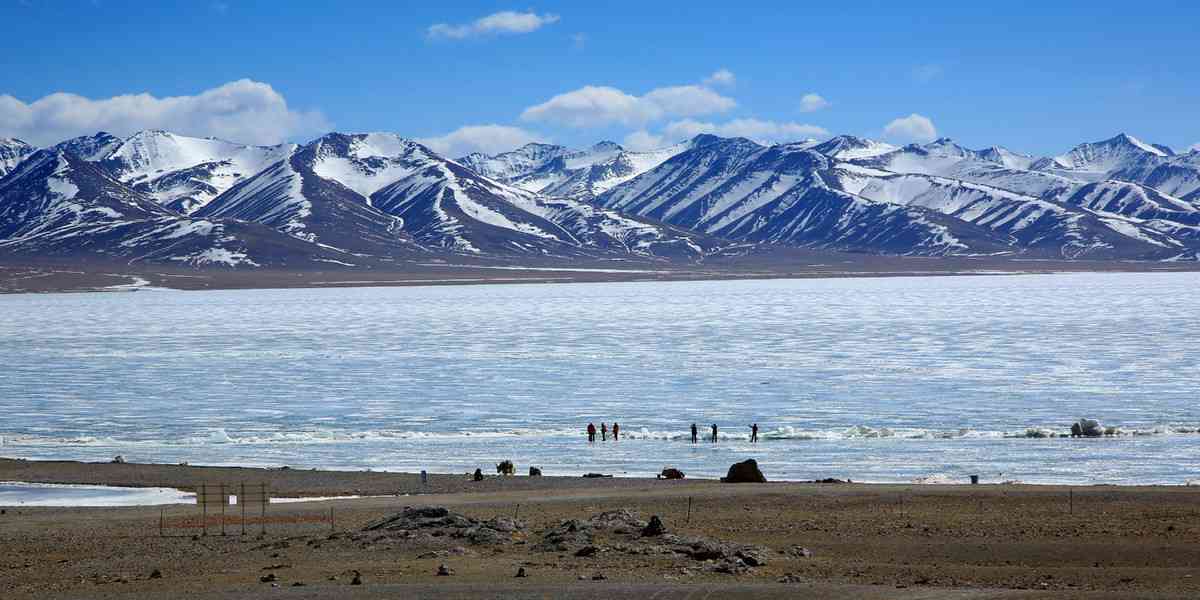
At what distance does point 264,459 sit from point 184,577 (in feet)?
82.0

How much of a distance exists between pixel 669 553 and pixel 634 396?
137ft

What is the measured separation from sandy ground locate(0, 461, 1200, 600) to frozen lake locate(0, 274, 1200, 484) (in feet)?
28.1

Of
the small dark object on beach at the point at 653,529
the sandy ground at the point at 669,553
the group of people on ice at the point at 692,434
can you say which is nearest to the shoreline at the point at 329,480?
the sandy ground at the point at 669,553

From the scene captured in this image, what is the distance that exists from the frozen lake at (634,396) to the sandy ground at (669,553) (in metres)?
8.56

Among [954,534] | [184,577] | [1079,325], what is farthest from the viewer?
[1079,325]

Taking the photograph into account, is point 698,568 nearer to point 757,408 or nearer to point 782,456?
point 782,456

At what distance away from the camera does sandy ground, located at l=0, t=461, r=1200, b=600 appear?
2575 centimetres

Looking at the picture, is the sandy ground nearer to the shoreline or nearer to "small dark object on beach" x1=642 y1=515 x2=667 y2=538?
"small dark object on beach" x1=642 y1=515 x2=667 y2=538

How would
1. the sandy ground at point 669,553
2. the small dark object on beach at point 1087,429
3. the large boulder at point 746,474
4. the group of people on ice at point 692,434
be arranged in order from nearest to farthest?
1. the sandy ground at point 669,553
2. the large boulder at point 746,474
3. the small dark object on beach at point 1087,429
4. the group of people on ice at point 692,434

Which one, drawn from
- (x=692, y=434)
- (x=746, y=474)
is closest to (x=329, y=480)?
(x=746, y=474)

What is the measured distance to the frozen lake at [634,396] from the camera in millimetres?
52094

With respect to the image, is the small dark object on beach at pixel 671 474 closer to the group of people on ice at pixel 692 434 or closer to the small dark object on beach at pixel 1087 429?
the group of people on ice at pixel 692 434

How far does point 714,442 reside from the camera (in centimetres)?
5572

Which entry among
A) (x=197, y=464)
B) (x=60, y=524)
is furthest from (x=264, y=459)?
(x=60, y=524)
